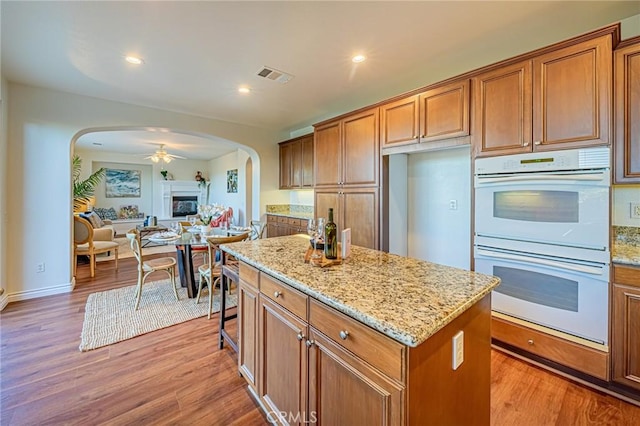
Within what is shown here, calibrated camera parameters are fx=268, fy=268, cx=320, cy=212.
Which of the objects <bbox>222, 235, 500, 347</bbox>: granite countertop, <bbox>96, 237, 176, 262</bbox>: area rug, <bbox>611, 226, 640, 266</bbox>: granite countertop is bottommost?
<bbox>96, 237, 176, 262</bbox>: area rug

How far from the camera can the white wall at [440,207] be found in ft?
9.72

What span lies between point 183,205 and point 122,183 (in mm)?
1940

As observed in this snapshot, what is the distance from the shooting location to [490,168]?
225cm

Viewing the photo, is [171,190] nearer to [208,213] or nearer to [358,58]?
[208,213]

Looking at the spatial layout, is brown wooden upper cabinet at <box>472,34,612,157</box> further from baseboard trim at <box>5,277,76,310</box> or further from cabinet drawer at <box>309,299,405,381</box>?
baseboard trim at <box>5,277,76,310</box>

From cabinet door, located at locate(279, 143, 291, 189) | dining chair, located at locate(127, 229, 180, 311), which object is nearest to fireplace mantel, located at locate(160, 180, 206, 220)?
cabinet door, located at locate(279, 143, 291, 189)

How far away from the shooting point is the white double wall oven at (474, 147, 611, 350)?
1794mm

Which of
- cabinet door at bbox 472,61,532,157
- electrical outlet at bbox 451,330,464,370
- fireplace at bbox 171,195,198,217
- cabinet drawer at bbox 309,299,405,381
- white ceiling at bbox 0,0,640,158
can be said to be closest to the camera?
cabinet drawer at bbox 309,299,405,381

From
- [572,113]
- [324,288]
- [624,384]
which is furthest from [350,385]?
[572,113]

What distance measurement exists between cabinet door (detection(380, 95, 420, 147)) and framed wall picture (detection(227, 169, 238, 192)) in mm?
5804

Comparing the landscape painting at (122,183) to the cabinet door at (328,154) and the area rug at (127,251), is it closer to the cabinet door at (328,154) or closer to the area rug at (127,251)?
the area rug at (127,251)

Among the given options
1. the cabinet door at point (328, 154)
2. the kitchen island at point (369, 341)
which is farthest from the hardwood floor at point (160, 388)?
the cabinet door at point (328, 154)

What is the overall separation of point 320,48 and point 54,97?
3.64 m

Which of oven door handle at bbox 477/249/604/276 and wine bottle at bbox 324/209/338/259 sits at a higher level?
wine bottle at bbox 324/209/338/259
